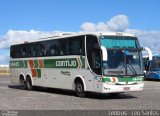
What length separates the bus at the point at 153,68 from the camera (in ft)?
143

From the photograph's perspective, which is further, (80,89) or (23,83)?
(23,83)

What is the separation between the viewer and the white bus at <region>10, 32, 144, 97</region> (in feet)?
68.4

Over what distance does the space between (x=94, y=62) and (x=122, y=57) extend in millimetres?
1304

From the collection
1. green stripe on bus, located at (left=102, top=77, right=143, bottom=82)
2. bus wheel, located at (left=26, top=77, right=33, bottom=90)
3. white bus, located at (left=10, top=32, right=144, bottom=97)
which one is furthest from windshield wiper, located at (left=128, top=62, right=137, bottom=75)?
bus wheel, located at (left=26, top=77, right=33, bottom=90)

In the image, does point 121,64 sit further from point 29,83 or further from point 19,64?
point 19,64

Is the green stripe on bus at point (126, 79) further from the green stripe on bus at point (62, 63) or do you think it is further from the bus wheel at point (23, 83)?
the bus wheel at point (23, 83)

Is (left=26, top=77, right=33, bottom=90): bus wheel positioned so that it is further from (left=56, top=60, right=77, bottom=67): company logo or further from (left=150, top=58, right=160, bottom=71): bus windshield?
(left=150, top=58, right=160, bottom=71): bus windshield

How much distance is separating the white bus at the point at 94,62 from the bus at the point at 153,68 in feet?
63.6

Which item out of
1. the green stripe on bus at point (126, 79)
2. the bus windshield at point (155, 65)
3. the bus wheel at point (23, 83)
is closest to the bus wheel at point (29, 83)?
the bus wheel at point (23, 83)

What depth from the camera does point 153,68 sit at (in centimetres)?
4422

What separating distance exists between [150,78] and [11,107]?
96.1ft

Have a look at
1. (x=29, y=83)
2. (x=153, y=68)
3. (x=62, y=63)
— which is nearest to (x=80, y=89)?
(x=62, y=63)

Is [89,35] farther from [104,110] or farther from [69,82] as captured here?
[104,110]

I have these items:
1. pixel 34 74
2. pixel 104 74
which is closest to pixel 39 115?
pixel 104 74
